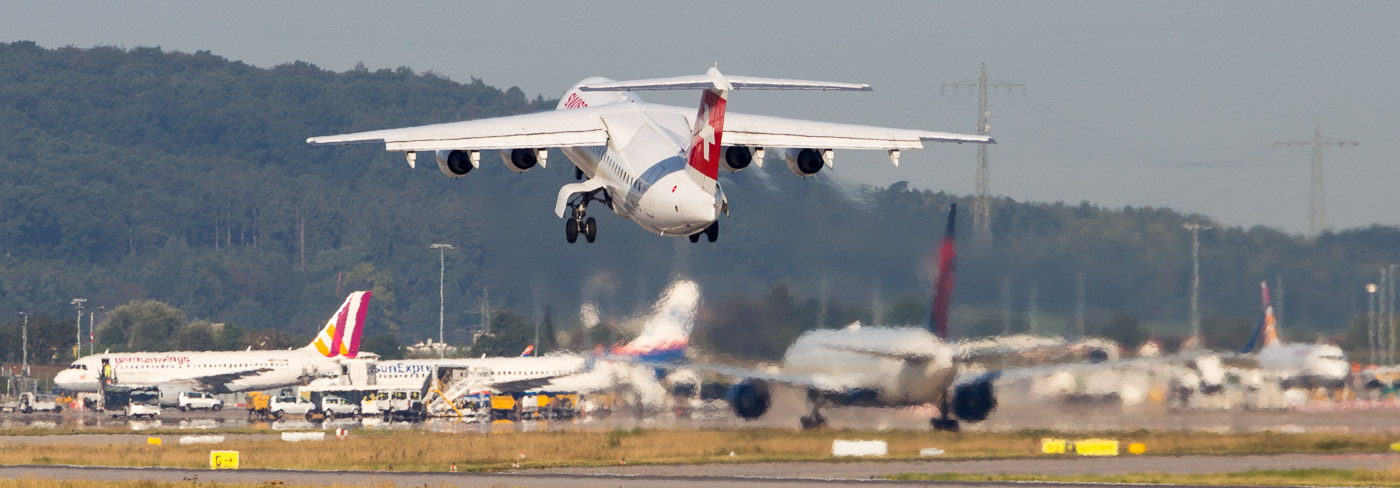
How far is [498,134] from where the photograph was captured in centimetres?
3878

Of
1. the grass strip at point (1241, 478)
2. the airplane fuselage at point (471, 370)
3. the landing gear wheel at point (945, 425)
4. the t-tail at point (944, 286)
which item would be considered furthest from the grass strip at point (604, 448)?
the airplane fuselage at point (471, 370)

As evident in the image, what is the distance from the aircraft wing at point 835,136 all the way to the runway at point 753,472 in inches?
294

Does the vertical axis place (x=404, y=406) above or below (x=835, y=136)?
below

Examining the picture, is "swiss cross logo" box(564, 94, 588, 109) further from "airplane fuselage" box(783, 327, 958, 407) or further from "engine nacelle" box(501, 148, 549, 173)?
"airplane fuselage" box(783, 327, 958, 407)

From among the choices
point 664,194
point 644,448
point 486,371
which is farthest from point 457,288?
point 664,194

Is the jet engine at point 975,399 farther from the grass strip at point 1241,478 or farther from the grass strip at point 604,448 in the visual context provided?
the grass strip at point 1241,478

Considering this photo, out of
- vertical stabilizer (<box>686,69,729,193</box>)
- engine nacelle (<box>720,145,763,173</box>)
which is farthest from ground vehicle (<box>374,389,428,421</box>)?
vertical stabilizer (<box>686,69,729,193</box>)

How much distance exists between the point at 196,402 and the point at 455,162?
58.1 meters

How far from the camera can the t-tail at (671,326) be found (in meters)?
48.5

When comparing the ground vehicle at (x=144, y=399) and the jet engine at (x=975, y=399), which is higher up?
the jet engine at (x=975, y=399)

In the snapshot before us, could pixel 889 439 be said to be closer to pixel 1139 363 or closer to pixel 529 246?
pixel 1139 363

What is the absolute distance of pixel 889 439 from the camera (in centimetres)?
4378

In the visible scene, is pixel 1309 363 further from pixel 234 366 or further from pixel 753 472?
pixel 234 366

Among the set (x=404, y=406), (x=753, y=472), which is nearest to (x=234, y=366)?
(x=404, y=406)
